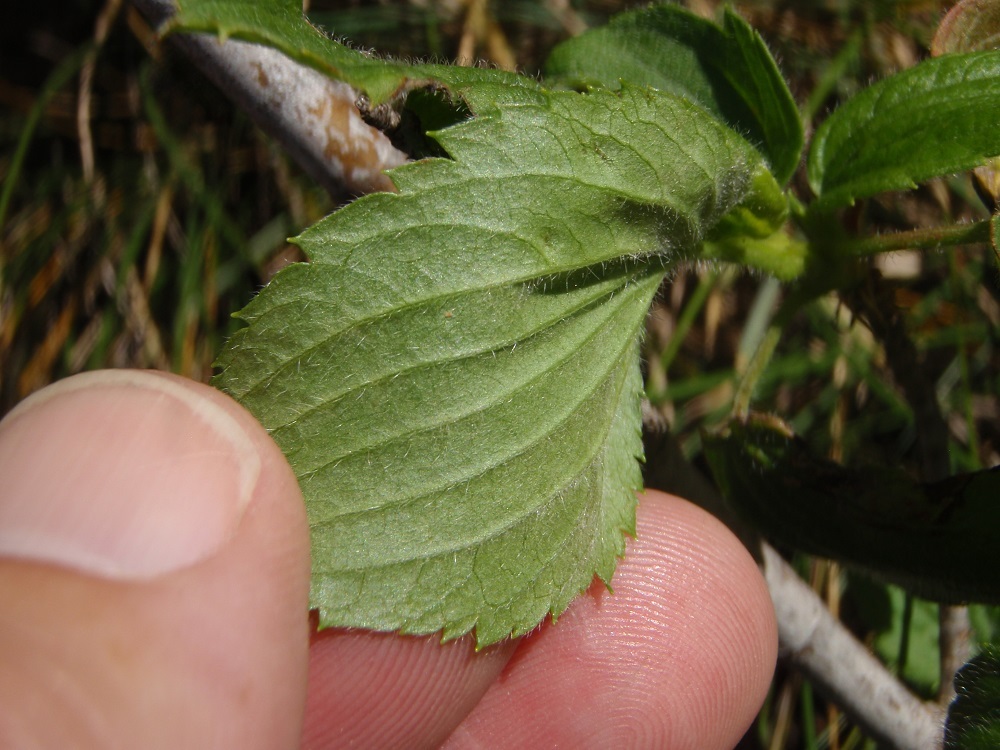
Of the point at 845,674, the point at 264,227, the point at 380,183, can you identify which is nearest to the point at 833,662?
the point at 845,674

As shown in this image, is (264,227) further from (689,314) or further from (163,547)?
(163,547)

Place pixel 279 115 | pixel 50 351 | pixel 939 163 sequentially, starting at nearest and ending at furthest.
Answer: pixel 939 163, pixel 279 115, pixel 50 351

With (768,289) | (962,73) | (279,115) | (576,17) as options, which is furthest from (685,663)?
(576,17)

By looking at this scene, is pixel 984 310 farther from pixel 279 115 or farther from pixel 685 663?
pixel 279 115

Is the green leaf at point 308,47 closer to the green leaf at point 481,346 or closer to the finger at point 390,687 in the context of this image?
the green leaf at point 481,346

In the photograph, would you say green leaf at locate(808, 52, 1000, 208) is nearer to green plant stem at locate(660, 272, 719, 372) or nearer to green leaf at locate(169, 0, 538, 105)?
green leaf at locate(169, 0, 538, 105)

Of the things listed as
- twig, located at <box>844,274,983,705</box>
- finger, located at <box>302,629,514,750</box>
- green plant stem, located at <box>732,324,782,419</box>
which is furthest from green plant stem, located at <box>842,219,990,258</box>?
finger, located at <box>302,629,514,750</box>
